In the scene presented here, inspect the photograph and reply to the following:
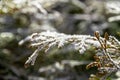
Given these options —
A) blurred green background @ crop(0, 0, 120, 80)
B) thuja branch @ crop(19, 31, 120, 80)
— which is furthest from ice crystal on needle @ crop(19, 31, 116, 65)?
blurred green background @ crop(0, 0, 120, 80)

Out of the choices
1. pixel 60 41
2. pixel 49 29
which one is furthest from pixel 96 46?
pixel 49 29

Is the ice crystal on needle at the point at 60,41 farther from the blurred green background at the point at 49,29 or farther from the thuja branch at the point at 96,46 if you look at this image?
the blurred green background at the point at 49,29

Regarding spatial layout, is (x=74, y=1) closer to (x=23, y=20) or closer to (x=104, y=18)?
(x=104, y=18)

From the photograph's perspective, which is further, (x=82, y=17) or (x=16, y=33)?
(x=82, y=17)

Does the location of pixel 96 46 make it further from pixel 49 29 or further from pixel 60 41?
pixel 49 29

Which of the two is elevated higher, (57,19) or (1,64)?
(57,19)

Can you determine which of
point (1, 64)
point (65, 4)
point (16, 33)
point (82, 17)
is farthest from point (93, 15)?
point (1, 64)
